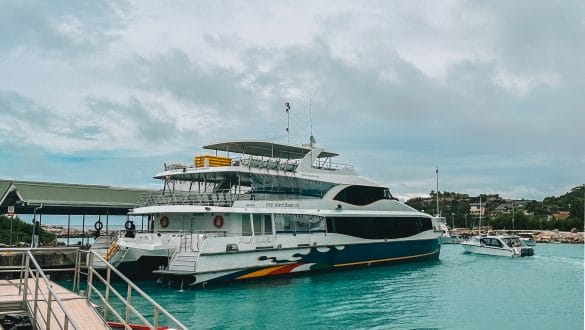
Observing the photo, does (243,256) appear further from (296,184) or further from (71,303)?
(71,303)

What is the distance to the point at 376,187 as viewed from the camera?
28.8 metres

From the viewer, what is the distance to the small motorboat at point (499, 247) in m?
40.7

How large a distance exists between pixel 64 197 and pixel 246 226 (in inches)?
456

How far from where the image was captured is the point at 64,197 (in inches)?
1081

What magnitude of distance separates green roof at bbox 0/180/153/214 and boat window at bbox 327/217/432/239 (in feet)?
41.8

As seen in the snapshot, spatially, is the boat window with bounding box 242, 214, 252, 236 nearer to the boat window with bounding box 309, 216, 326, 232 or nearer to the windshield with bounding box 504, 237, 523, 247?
the boat window with bounding box 309, 216, 326, 232

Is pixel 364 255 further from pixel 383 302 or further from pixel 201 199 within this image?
pixel 201 199

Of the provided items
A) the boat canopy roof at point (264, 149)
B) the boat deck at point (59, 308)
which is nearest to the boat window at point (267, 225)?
the boat canopy roof at point (264, 149)

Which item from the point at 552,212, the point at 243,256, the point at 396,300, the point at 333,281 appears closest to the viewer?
the point at 396,300

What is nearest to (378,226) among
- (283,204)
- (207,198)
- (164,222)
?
(283,204)

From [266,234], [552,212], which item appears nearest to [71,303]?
[266,234]

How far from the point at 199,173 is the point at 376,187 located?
1059 centimetres

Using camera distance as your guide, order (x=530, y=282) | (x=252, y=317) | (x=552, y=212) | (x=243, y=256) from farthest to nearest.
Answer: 1. (x=552, y=212)
2. (x=530, y=282)
3. (x=243, y=256)
4. (x=252, y=317)

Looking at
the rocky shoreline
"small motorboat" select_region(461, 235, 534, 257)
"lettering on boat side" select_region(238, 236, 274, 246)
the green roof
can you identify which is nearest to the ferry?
"lettering on boat side" select_region(238, 236, 274, 246)
